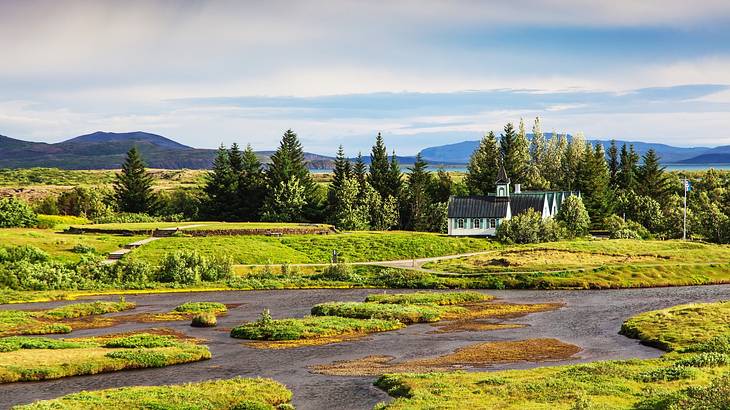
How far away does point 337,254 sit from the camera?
3836 inches

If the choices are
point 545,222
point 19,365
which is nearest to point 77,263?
point 19,365

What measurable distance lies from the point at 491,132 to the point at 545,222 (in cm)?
4543

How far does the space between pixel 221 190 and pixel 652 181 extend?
88298mm

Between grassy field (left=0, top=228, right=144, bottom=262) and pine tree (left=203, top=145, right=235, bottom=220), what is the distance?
132ft

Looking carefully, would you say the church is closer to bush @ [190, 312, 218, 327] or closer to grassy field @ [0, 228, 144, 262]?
grassy field @ [0, 228, 144, 262]

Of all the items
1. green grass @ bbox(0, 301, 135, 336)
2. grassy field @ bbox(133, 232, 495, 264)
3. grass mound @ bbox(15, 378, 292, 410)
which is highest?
grassy field @ bbox(133, 232, 495, 264)

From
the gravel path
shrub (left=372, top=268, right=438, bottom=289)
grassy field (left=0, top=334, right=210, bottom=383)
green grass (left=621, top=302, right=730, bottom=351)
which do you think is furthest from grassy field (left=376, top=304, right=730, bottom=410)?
shrub (left=372, top=268, right=438, bottom=289)

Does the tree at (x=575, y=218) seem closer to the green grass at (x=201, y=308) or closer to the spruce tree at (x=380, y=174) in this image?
the spruce tree at (x=380, y=174)

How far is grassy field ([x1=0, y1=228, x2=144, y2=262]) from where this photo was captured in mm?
84125

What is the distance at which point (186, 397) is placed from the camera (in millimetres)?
36094

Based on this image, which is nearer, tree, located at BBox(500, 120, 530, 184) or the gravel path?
the gravel path

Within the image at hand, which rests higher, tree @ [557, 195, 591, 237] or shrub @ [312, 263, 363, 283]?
tree @ [557, 195, 591, 237]

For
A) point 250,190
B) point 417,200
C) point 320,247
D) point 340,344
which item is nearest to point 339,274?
point 320,247

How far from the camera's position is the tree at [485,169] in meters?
A: 151
